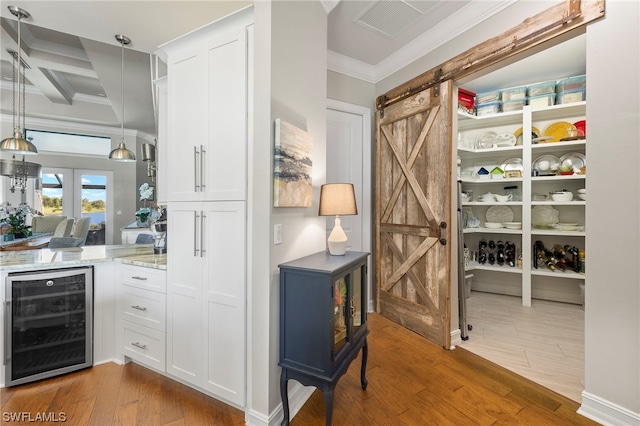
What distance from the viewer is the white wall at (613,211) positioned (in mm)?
1532

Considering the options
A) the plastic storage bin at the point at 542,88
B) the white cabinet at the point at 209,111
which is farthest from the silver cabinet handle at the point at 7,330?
the plastic storage bin at the point at 542,88

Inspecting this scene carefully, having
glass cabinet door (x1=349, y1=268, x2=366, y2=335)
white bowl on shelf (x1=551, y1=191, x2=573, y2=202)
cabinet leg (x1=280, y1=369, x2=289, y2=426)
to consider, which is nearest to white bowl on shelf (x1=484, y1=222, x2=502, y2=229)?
white bowl on shelf (x1=551, y1=191, x2=573, y2=202)

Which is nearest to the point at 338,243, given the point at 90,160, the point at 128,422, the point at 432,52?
the point at 128,422

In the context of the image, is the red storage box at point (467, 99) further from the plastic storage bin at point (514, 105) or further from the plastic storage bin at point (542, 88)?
the plastic storage bin at point (542, 88)

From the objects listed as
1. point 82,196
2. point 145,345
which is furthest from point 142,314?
point 82,196

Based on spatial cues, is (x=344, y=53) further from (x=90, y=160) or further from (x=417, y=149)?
(x=90, y=160)

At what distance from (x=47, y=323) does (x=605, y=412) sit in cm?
382

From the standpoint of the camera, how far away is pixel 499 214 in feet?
13.5

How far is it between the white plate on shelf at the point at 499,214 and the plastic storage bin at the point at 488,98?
1.51 m

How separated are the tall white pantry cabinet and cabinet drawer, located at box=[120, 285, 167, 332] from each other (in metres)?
0.11

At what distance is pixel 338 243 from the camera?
188cm

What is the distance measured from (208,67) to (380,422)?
2539mm

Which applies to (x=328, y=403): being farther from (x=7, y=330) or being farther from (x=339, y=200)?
(x=7, y=330)

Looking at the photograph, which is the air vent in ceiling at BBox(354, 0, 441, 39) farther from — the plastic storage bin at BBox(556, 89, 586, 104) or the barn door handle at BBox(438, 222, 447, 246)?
the plastic storage bin at BBox(556, 89, 586, 104)
